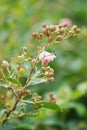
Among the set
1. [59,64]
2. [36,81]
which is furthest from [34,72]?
[59,64]

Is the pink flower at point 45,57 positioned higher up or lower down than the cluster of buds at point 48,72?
higher up

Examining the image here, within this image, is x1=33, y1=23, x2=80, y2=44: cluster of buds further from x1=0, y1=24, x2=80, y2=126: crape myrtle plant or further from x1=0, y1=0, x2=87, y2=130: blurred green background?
x1=0, y1=0, x2=87, y2=130: blurred green background

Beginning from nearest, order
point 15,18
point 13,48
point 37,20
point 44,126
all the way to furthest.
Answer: point 44,126
point 13,48
point 15,18
point 37,20

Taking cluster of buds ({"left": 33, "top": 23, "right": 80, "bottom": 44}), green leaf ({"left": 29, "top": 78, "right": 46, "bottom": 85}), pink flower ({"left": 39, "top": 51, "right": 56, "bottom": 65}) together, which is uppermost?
cluster of buds ({"left": 33, "top": 23, "right": 80, "bottom": 44})

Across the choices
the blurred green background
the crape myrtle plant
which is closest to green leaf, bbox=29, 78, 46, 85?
the crape myrtle plant

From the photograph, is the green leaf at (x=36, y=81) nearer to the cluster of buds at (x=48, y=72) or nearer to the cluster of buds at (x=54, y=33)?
the cluster of buds at (x=48, y=72)

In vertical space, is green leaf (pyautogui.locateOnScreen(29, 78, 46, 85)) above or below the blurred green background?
below

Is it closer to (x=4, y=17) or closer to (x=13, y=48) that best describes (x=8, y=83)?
(x=13, y=48)

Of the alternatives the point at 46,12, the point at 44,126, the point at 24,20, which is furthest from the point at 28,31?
the point at 46,12

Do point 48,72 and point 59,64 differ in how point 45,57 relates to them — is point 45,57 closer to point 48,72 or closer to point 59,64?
point 48,72

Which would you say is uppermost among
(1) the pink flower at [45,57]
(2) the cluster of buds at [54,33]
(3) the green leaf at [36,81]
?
(2) the cluster of buds at [54,33]

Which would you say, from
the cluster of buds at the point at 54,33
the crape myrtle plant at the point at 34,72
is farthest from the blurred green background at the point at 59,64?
the cluster of buds at the point at 54,33
